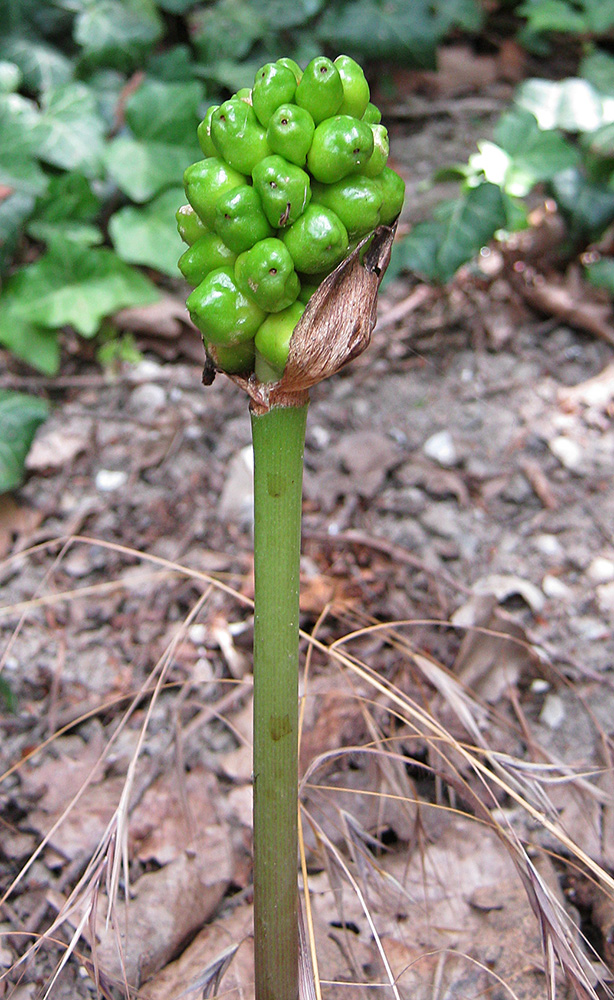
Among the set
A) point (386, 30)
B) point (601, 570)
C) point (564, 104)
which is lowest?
point (601, 570)

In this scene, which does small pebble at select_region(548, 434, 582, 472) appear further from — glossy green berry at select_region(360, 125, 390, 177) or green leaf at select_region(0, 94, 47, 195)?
green leaf at select_region(0, 94, 47, 195)

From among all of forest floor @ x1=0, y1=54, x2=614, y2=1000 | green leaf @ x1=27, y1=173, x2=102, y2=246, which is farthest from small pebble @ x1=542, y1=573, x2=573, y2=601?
green leaf @ x1=27, y1=173, x2=102, y2=246

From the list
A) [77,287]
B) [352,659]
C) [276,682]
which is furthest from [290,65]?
[77,287]

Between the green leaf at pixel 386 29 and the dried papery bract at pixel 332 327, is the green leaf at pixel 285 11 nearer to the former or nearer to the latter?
the green leaf at pixel 386 29

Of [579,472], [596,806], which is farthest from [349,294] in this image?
[579,472]

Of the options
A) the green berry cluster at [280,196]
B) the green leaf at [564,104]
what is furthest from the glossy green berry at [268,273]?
the green leaf at [564,104]

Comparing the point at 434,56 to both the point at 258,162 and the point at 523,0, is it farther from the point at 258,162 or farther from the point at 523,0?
the point at 258,162

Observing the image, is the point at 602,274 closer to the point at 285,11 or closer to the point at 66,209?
the point at 285,11
